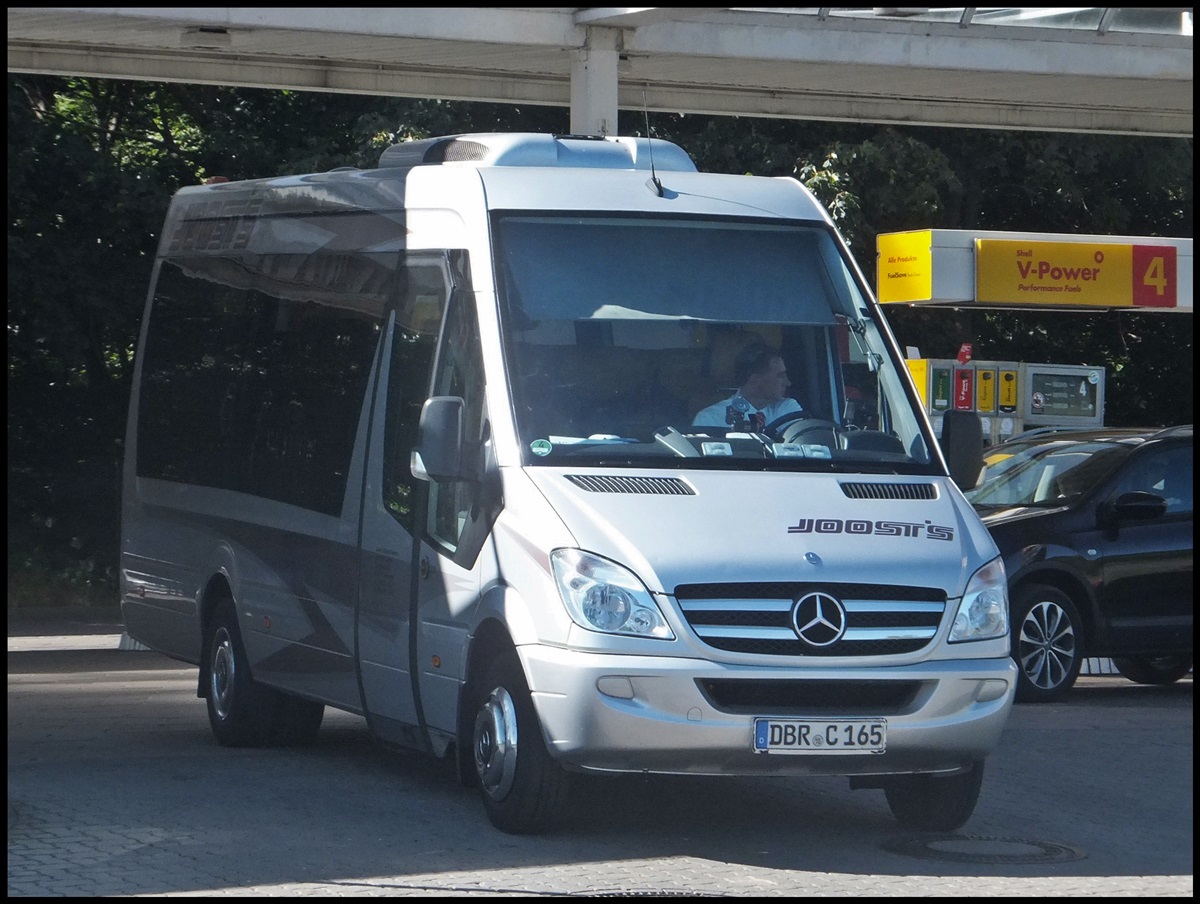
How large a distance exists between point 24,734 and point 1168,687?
26.8ft

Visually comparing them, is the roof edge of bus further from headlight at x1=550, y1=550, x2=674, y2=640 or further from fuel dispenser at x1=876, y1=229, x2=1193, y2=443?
fuel dispenser at x1=876, y1=229, x2=1193, y2=443

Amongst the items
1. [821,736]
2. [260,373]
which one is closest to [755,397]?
[821,736]

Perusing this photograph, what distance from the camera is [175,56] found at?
1747 cm

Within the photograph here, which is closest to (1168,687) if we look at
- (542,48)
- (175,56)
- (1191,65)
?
(1191,65)

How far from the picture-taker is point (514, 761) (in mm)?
7973

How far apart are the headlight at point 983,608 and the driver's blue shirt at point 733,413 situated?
109 cm

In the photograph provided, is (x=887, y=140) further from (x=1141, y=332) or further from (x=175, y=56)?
(x=175, y=56)

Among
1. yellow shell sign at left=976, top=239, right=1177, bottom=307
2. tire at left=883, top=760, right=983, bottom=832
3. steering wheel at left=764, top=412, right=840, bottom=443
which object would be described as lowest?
tire at left=883, top=760, right=983, bottom=832

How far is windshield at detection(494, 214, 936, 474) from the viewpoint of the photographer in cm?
832

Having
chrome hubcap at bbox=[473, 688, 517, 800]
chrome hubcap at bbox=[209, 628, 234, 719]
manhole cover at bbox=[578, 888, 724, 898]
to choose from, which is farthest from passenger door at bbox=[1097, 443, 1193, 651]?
manhole cover at bbox=[578, 888, 724, 898]

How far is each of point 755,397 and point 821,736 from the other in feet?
5.14

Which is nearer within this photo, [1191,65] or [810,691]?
[810,691]

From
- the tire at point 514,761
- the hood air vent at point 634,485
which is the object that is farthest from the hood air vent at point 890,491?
the tire at point 514,761

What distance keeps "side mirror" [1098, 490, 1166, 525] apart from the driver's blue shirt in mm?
5626
